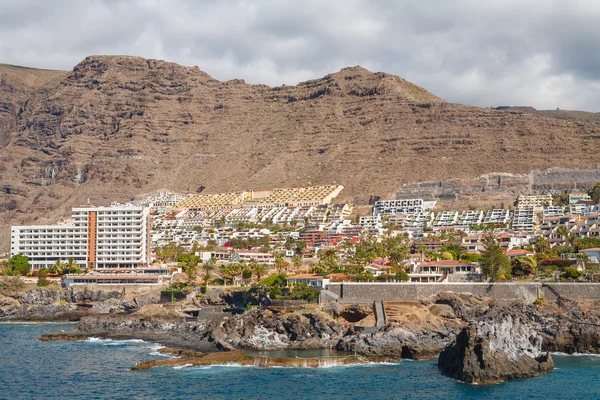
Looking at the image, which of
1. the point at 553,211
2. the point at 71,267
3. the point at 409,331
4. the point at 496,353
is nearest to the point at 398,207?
the point at 553,211

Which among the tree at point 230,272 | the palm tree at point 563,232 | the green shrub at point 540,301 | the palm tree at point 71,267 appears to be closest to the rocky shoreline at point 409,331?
the green shrub at point 540,301

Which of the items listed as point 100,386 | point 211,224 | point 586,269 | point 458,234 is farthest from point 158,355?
point 211,224

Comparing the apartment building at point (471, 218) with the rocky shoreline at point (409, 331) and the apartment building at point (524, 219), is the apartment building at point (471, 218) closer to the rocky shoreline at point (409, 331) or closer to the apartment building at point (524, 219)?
the apartment building at point (524, 219)

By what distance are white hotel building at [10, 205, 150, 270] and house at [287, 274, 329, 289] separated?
36.6 meters

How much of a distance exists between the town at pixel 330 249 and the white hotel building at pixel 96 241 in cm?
15

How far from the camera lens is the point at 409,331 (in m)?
77.4

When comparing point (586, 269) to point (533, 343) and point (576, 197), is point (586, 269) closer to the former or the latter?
point (533, 343)

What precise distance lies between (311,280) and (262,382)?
3424 centimetres

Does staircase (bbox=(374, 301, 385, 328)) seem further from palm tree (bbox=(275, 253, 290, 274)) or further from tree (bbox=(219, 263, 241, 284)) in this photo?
palm tree (bbox=(275, 253, 290, 274))

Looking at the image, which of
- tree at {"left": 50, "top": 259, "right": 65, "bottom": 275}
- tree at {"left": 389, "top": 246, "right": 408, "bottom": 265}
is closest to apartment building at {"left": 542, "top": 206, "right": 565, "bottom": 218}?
tree at {"left": 389, "top": 246, "right": 408, "bottom": 265}

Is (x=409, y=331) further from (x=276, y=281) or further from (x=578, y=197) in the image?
(x=578, y=197)

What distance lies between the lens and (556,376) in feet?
213

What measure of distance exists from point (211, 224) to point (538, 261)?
337ft

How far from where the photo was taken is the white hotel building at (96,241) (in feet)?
431
